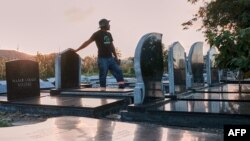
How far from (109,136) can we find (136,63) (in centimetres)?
301

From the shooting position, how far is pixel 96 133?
19.5 feet

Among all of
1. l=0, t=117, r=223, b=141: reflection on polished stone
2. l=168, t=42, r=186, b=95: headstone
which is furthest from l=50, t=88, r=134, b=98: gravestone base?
l=0, t=117, r=223, b=141: reflection on polished stone

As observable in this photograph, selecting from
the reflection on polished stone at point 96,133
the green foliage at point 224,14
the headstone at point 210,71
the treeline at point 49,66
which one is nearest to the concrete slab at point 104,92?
the reflection on polished stone at point 96,133

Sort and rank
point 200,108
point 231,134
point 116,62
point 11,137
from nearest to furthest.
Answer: point 231,134, point 11,137, point 200,108, point 116,62

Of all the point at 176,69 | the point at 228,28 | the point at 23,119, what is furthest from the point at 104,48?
the point at 228,28

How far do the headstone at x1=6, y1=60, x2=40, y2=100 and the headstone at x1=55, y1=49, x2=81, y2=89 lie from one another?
844 mm

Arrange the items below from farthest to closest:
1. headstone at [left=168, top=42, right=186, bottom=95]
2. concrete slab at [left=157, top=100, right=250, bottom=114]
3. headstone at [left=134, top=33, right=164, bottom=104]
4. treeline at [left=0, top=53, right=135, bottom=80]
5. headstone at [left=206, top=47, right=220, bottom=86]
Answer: treeline at [left=0, top=53, right=135, bottom=80] < headstone at [left=206, top=47, right=220, bottom=86] < headstone at [left=168, top=42, right=186, bottom=95] < headstone at [left=134, top=33, right=164, bottom=104] < concrete slab at [left=157, top=100, right=250, bottom=114]

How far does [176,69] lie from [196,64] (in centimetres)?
326

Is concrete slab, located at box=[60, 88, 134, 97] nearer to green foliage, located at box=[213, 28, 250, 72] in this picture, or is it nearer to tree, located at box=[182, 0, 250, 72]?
tree, located at box=[182, 0, 250, 72]

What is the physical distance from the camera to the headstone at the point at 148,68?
841cm

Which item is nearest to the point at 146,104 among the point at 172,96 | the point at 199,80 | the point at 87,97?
the point at 172,96

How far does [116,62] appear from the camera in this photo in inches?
491

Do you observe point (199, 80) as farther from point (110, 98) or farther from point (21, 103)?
point (21, 103)

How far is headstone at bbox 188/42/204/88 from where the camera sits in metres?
13.3
